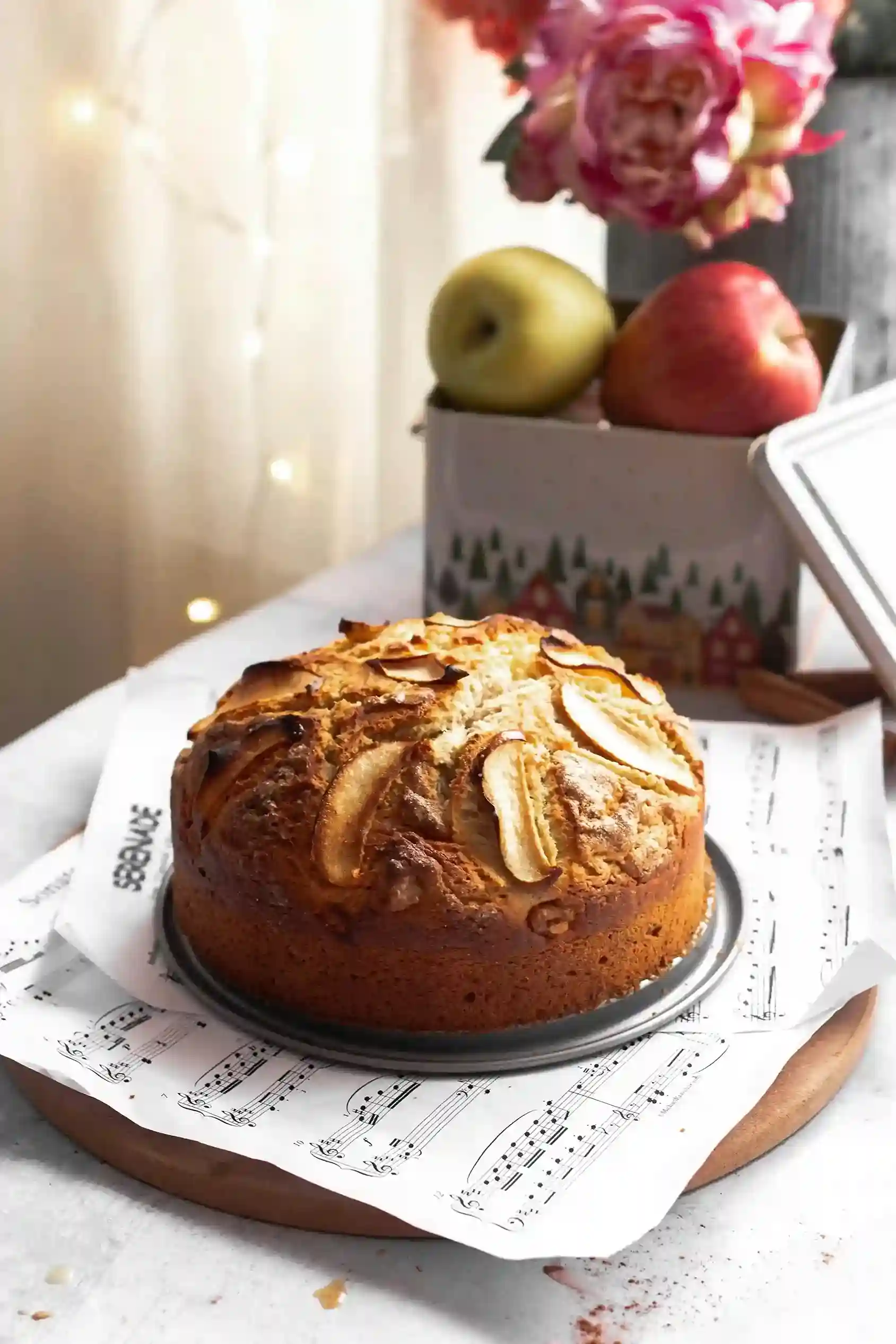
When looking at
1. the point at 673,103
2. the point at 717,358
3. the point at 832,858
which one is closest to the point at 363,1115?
the point at 832,858

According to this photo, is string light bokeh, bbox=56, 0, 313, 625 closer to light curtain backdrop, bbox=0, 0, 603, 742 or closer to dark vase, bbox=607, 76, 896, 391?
light curtain backdrop, bbox=0, 0, 603, 742

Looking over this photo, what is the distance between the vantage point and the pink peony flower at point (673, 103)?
1.08m

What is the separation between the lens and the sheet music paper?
0.63 meters

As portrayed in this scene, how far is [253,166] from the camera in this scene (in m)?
1.38

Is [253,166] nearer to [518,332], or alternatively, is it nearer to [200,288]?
[200,288]

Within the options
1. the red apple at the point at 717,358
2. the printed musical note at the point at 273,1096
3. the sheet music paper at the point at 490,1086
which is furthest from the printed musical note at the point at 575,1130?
the red apple at the point at 717,358

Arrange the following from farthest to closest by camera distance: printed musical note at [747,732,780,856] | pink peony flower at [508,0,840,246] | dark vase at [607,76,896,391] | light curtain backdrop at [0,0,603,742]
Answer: dark vase at [607,76,896,391]
light curtain backdrop at [0,0,603,742]
pink peony flower at [508,0,840,246]
printed musical note at [747,732,780,856]

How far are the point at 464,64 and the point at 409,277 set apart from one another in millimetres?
227

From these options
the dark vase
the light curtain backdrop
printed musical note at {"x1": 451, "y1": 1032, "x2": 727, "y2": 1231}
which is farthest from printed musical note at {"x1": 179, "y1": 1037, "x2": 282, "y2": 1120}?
the dark vase

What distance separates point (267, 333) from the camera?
57.4 inches

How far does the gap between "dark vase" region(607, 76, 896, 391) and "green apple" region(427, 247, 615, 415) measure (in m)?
0.23

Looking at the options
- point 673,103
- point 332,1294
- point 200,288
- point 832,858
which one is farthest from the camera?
point 200,288

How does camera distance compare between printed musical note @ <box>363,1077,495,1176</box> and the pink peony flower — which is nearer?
printed musical note @ <box>363,1077,495,1176</box>

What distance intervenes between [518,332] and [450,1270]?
72 cm
